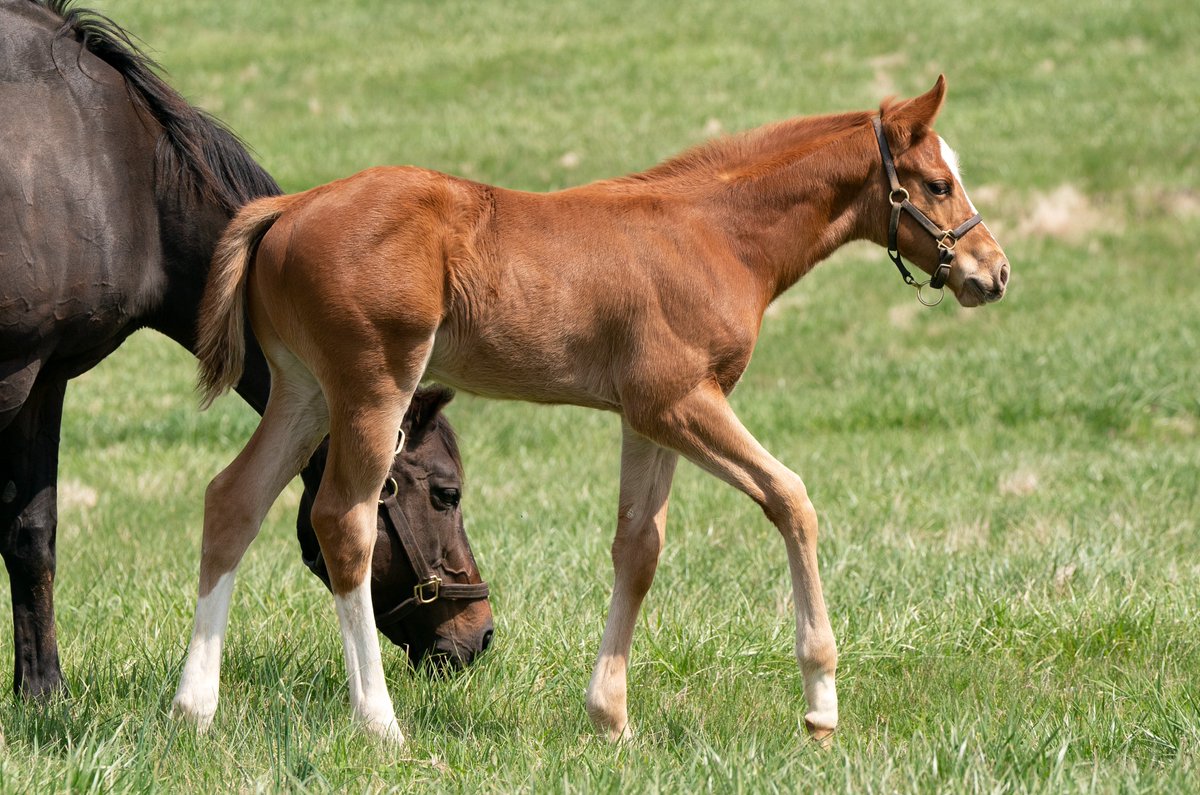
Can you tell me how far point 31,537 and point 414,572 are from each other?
1289 millimetres

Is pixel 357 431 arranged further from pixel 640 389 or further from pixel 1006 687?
pixel 1006 687

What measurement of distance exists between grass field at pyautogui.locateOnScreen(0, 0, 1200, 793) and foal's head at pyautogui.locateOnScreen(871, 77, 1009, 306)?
1211 mm

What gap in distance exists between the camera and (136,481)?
26.2ft

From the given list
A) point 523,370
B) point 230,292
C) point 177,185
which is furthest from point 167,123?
point 523,370

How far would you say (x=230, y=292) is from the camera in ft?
12.0

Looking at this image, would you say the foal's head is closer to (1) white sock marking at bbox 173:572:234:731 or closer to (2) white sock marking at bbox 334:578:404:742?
(2) white sock marking at bbox 334:578:404:742

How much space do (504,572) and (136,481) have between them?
3401 mm

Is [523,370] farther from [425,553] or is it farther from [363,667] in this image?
[425,553]

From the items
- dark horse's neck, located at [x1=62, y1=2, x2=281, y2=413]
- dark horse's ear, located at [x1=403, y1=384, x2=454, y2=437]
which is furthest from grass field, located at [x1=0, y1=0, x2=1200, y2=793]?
dark horse's neck, located at [x1=62, y1=2, x2=281, y2=413]

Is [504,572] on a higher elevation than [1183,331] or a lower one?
higher

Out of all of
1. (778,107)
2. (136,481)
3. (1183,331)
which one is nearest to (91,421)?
(136,481)

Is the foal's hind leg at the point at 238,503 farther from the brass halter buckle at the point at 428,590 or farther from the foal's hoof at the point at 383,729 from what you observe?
→ the brass halter buckle at the point at 428,590

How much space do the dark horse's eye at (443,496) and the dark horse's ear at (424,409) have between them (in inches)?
→ 7.6

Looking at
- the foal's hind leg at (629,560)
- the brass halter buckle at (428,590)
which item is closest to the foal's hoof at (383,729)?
the foal's hind leg at (629,560)
